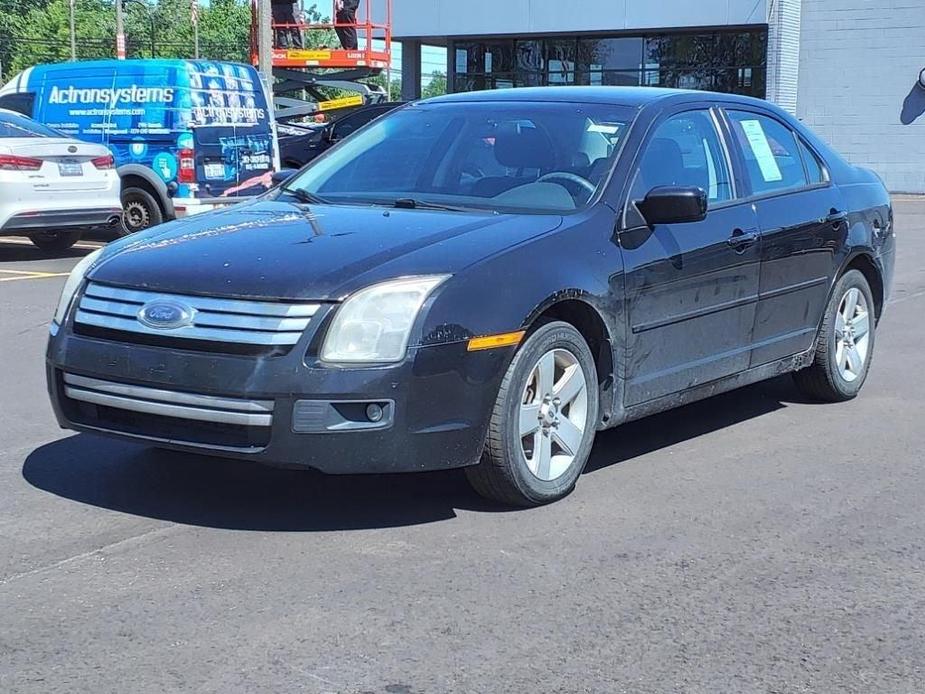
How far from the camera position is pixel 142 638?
3.80 m

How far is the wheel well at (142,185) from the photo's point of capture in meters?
14.7

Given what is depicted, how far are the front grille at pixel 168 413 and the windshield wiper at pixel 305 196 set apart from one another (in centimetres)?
150

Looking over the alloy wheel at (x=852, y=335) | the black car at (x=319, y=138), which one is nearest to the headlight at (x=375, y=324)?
the alloy wheel at (x=852, y=335)

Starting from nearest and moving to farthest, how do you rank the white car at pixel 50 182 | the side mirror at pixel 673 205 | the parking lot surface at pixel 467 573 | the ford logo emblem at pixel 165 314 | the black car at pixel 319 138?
the parking lot surface at pixel 467 573 → the ford logo emblem at pixel 165 314 → the side mirror at pixel 673 205 → the white car at pixel 50 182 → the black car at pixel 319 138

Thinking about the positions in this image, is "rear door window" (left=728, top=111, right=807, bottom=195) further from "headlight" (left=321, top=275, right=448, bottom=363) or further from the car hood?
"headlight" (left=321, top=275, right=448, bottom=363)

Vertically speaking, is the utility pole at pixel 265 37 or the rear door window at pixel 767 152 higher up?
the utility pole at pixel 265 37

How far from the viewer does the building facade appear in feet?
97.6

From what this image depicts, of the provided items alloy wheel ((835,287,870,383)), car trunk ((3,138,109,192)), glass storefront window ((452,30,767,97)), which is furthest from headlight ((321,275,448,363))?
glass storefront window ((452,30,767,97))

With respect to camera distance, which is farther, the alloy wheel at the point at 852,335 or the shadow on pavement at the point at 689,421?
the alloy wheel at the point at 852,335

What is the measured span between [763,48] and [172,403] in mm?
28212

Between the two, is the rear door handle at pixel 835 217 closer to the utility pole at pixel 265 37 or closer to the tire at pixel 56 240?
the tire at pixel 56 240

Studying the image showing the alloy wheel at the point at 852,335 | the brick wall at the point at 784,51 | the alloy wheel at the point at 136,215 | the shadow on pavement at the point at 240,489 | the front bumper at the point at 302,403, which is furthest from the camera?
the brick wall at the point at 784,51

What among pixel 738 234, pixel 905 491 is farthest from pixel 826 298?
pixel 905 491

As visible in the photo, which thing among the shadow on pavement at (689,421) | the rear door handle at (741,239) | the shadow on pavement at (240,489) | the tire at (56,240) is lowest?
the tire at (56,240)
